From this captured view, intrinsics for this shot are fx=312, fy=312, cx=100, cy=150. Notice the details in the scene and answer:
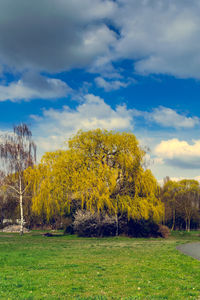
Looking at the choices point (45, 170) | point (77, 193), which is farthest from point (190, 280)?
point (45, 170)

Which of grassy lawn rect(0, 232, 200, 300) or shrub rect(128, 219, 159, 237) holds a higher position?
grassy lawn rect(0, 232, 200, 300)

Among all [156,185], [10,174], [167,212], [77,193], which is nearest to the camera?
[77,193]

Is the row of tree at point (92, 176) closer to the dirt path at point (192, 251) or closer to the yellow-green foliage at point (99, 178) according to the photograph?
the yellow-green foliage at point (99, 178)

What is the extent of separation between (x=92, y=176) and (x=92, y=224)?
5527mm

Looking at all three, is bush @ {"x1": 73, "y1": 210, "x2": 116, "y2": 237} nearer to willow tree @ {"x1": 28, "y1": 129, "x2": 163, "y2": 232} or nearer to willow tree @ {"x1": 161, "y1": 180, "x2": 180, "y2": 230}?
willow tree @ {"x1": 28, "y1": 129, "x2": 163, "y2": 232}

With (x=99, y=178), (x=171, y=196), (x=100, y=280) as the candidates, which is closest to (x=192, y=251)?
(x=100, y=280)

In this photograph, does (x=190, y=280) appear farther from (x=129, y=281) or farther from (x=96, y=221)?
(x=96, y=221)

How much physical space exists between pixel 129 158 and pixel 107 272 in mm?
25497

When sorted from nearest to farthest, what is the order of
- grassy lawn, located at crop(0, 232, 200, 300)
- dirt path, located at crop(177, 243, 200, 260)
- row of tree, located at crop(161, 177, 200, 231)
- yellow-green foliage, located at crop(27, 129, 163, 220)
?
grassy lawn, located at crop(0, 232, 200, 300) < dirt path, located at crop(177, 243, 200, 260) < yellow-green foliage, located at crop(27, 129, 163, 220) < row of tree, located at crop(161, 177, 200, 231)

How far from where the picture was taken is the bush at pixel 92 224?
118 ft

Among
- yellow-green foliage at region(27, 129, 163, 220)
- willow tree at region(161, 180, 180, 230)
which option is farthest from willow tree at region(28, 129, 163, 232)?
willow tree at region(161, 180, 180, 230)

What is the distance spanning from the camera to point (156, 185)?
3812cm

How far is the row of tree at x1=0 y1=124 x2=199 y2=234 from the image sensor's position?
35719mm

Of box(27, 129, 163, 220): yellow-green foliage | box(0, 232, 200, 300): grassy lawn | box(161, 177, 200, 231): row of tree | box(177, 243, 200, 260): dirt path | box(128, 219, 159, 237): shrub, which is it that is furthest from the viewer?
box(161, 177, 200, 231): row of tree
